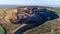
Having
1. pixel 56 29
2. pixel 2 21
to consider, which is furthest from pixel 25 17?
pixel 56 29

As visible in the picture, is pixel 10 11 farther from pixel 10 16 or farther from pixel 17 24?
pixel 17 24

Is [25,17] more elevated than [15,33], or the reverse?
[25,17]

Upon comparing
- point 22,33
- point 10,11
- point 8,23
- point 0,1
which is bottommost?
point 22,33

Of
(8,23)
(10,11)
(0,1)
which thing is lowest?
(8,23)

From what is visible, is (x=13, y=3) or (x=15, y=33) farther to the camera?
(x=13, y=3)

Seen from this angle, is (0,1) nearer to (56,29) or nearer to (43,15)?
(43,15)

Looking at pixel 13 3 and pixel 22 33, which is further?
pixel 13 3

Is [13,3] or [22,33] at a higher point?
[13,3]

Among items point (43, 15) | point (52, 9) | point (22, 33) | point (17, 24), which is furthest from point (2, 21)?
point (52, 9)
